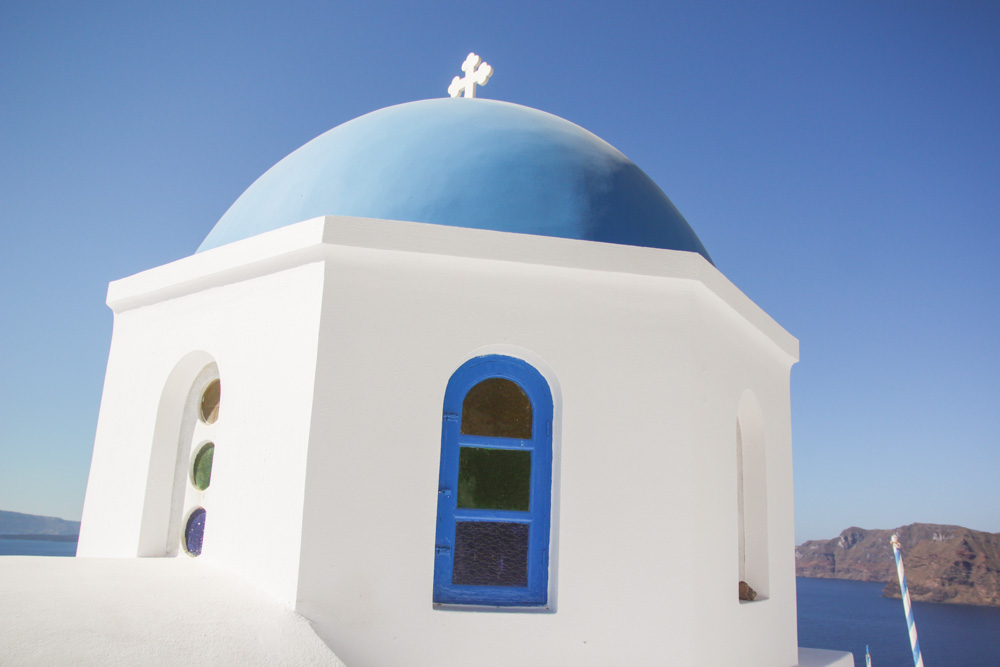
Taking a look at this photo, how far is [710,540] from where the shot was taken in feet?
13.5

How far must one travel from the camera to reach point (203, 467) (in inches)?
185

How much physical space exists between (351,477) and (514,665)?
1199 millimetres

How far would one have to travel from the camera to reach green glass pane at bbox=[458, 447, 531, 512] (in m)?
3.91

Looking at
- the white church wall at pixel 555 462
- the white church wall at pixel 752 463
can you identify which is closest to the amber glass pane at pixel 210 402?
the white church wall at pixel 555 462

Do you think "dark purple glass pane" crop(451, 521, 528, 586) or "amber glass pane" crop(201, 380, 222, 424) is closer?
"dark purple glass pane" crop(451, 521, 528, 586)

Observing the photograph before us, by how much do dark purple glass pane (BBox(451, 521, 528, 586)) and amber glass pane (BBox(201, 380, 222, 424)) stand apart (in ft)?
6.26

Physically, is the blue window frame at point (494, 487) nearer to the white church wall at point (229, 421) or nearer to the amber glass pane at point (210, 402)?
the white church wall at point (229, 421)

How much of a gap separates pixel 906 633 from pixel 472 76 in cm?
9211

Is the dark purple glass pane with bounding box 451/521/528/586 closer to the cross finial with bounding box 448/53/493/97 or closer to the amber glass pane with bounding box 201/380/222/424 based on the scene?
the amber glass pane with bounding box 201/380/222/424

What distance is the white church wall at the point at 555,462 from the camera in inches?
140

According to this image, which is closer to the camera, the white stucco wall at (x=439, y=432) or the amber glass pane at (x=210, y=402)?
the white stucco wall at (x=439, y=432)

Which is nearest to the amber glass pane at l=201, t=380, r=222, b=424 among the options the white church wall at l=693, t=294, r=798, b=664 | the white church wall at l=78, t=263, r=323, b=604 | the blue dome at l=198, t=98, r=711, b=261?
the white church wall at l=78, t=263, r=323, b=604

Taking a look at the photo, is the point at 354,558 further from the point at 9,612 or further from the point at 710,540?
the point at 710,540

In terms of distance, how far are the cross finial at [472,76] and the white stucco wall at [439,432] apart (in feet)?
Result: 8.45
